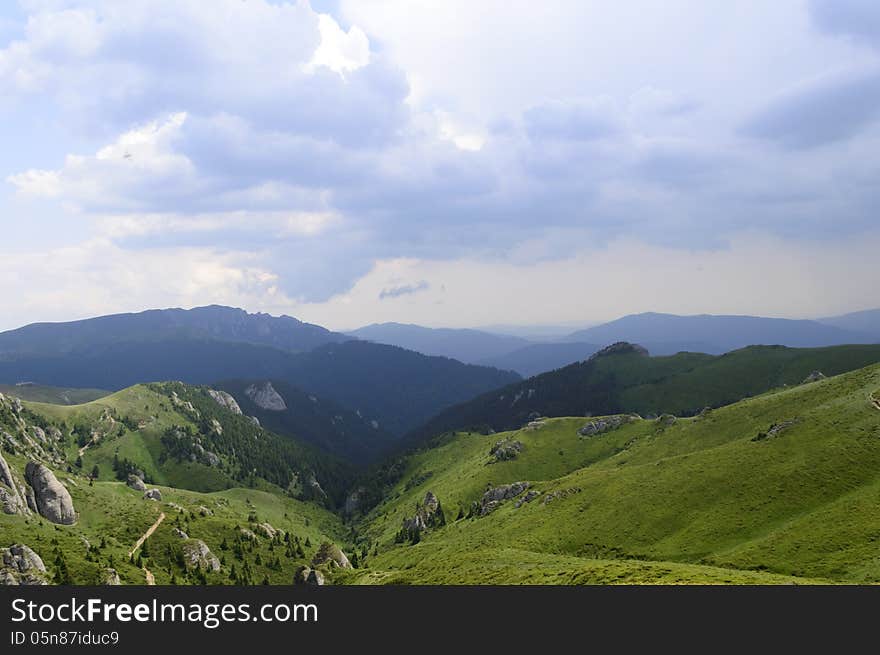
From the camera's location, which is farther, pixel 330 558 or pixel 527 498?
pixel 527 498

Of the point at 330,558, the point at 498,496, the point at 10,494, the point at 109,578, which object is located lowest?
the point at 330,558

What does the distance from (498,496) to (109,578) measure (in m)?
122

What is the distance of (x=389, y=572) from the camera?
12600cm

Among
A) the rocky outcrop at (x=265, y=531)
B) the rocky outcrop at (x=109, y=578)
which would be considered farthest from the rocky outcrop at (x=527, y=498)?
the rocky outcrop at (x=109, y=578)

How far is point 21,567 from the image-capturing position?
102 metres

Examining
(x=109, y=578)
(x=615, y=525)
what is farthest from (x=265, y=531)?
(x=615, y=525)

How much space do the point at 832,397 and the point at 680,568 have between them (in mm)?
96341

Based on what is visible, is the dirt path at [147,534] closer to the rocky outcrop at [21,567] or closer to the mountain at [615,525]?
the mountain at [615,525]

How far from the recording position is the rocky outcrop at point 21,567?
97312 mm

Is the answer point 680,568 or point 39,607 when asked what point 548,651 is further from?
point 680,568

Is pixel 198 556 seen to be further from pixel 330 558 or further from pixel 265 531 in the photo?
pixel 265 531

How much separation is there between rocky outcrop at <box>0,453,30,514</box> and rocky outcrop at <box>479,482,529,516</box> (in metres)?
137

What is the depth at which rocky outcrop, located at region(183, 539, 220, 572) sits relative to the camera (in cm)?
14538

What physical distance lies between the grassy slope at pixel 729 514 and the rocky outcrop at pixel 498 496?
1841cm
